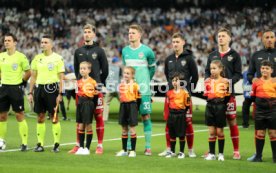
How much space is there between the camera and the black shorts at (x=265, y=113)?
1165 centimetres

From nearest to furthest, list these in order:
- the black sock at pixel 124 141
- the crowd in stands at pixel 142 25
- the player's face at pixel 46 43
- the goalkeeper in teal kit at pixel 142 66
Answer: the black sock at pixel 124 141 < the goalkeeper in teal kit at pixel 142 66 < the player's face at pixel 46 43 < the crowd in stands at pixel 142 25

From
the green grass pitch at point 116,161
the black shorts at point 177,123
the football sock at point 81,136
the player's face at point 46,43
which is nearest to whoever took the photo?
the green grass pitch at point 116,161

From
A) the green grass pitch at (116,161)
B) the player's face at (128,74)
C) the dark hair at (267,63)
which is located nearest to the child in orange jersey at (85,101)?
the green grass pitch at (116,161)

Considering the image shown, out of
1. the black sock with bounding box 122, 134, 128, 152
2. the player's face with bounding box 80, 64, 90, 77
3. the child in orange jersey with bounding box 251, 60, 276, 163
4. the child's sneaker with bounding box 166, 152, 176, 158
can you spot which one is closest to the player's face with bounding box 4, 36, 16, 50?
the player's face with bounding box 80, 64, 90, 77

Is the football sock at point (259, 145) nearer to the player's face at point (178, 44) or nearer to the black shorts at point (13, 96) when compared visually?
the player's face at point (178, 44)

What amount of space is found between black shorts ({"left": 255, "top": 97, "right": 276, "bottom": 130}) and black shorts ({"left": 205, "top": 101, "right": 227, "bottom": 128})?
0.58m

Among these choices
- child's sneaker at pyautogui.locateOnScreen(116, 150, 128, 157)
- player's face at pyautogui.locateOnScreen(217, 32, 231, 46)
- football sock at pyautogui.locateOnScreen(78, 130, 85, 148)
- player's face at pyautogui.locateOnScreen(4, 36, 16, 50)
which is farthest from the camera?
player's face at pyautogui.locateOnScreen(4, 36, 16, 50)

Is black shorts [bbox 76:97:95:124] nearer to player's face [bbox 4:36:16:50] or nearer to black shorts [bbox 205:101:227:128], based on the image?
player's face [bbox 4:36:16:50]

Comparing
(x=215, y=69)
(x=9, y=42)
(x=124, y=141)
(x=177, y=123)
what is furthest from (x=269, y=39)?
(x=9, y=42)

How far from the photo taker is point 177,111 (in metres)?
12.3

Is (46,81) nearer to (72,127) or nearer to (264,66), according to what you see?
(264,66)

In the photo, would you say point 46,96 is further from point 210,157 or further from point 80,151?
point 210,157

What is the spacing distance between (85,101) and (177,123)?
5.78ft

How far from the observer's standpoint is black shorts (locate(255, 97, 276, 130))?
38.2 feet
